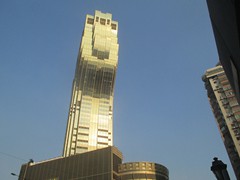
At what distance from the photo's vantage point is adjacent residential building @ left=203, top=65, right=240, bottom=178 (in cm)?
7969

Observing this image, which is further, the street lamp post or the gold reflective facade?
the gold reflective facade

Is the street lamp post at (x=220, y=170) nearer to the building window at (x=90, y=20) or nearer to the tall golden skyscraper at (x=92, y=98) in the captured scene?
the tall golden skyscraper at (x=92, y=98)

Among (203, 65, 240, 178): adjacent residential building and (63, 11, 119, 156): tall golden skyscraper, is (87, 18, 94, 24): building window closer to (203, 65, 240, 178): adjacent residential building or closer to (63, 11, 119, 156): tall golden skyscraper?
(63, 11, 119, 156): tall golden skyscraper

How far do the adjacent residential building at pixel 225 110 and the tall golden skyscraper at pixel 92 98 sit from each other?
70757 millimetres

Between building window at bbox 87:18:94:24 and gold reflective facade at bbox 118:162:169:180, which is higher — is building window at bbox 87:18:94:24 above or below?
above

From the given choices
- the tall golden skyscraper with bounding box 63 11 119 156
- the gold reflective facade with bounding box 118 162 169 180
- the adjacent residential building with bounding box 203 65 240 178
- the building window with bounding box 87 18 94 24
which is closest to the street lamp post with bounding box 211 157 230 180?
the adjacent residential building with bounding box 203 65 240 178

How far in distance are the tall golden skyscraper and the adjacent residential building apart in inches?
2786

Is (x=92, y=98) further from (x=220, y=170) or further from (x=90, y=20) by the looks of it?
(x=220, y=170)

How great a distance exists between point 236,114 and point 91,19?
134315 mm

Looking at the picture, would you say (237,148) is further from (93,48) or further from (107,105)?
(93,48)

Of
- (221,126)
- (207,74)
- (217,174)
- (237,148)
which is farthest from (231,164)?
(217,174)

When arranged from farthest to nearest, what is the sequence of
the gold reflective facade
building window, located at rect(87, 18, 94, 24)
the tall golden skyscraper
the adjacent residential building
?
1. building window, located at rect(87, 18, 94, 24)
2. the tall golden skyscraper
3. the gold reflective facade
4. the adjacent residential building

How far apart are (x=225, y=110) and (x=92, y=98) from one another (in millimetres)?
85661

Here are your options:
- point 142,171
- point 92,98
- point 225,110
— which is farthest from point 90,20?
point 225,110
